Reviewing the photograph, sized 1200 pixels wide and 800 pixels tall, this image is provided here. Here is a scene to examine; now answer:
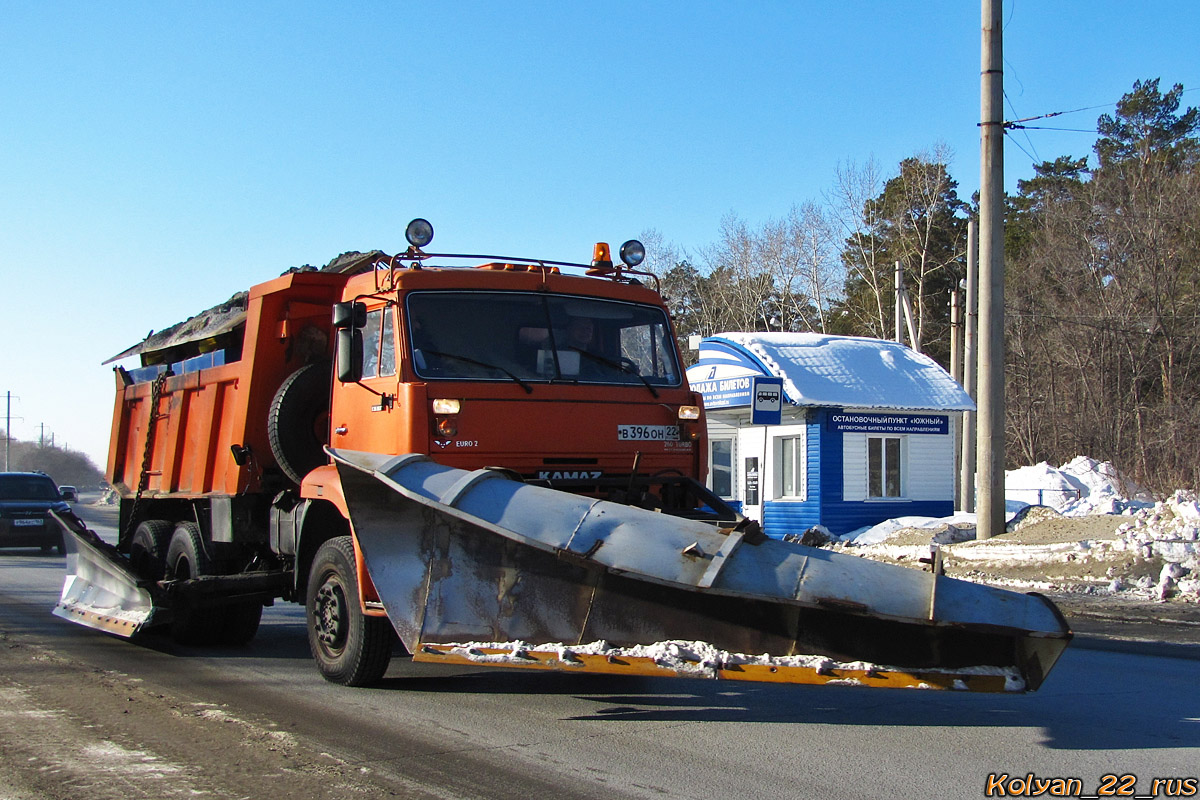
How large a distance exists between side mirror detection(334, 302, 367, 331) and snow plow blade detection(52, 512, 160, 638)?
3399 mm

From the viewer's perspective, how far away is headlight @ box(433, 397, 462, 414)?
268 inches

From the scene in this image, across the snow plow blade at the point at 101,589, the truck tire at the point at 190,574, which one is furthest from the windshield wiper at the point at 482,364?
the snow plow blade at the point at 101,589

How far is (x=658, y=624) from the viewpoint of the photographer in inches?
223

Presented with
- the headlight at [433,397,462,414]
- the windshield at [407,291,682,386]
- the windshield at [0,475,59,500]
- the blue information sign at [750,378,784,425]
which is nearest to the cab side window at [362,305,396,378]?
the windshield at [407,291,682,386]

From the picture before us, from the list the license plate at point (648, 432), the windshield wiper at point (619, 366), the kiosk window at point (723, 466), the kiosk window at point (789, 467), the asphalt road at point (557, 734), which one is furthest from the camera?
the kiosk window at point (723, 466)

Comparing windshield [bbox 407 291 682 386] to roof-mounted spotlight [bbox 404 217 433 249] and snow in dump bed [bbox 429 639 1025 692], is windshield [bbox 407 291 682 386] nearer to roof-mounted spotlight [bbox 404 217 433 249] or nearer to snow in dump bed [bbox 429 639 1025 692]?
roof-mounted spotlight [bbox 404 217 433 249]

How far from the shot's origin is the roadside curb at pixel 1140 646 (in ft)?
29.2

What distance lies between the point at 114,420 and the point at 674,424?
7.63 metres

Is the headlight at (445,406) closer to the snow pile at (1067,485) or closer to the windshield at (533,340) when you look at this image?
the windshield at (533,340)

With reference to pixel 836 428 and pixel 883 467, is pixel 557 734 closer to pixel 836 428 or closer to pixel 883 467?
pixel 836 428

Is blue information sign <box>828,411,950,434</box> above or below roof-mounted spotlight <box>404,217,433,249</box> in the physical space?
above

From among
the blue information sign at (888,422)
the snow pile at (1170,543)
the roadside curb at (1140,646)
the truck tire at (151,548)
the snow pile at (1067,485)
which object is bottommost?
the roadside curb at (1140,646)

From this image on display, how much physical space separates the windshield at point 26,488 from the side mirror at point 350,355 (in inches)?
736

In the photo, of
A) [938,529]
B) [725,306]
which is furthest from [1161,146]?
[938,529]
